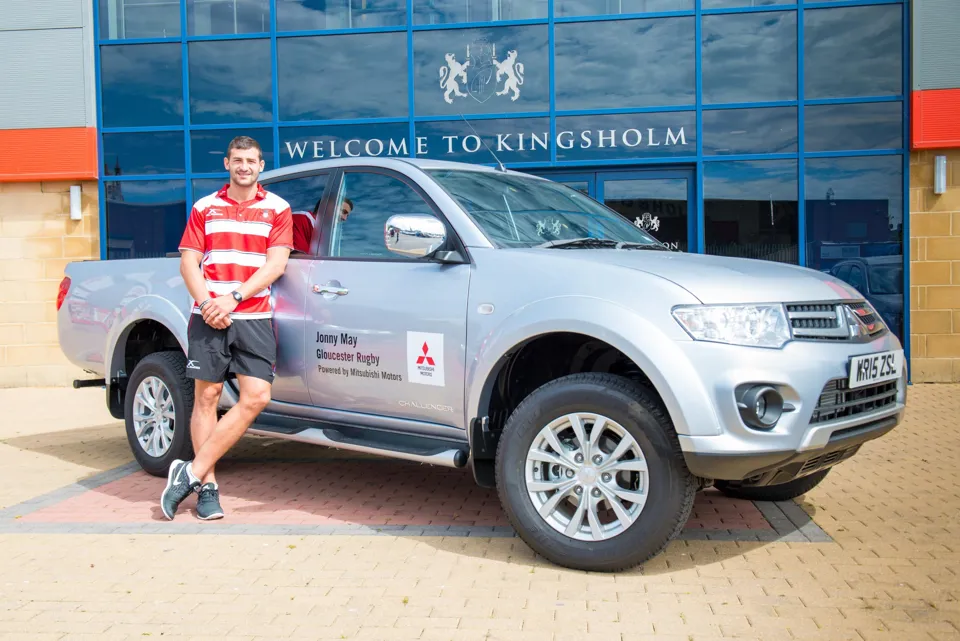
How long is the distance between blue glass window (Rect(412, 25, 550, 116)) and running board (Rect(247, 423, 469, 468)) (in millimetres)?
6929

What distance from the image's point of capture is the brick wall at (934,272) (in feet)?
35.2

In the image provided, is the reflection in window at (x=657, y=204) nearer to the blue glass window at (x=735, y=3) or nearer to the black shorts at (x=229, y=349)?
the blue glass window at (x=735, y=3)

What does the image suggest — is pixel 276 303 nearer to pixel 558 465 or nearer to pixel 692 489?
pixel 558 465

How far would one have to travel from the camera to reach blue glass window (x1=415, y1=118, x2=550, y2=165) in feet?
37.8

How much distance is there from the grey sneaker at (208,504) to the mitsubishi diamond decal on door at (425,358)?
131cm

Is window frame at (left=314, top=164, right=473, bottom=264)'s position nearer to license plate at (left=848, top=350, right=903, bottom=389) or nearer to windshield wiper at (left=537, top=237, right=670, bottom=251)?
windshield wiper at (left=537, top=237, right=670, bottom=251)

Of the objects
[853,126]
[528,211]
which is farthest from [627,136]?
[528,211]

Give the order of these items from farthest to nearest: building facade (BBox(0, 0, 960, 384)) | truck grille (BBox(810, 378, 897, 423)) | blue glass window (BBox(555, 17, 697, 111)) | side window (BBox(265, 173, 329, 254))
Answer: blue glass window (BBox(555, 17, 697, 111)) → building facade (BBox(0, 0, 960, 384)) → side window (BBox(265, 173, 329, 254)) → truck grille (BBox(810, 378, 897, 423))

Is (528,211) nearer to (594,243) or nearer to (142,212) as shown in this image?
(594,243)

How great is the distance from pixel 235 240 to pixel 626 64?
7275mm

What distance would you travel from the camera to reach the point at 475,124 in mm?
11617

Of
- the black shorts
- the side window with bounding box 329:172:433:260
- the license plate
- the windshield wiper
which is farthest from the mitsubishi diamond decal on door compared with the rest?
the license plate

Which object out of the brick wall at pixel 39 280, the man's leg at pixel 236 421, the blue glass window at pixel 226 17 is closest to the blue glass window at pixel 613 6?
the blue glass window at pixel 226 17

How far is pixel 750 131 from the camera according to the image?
11.1 metres
